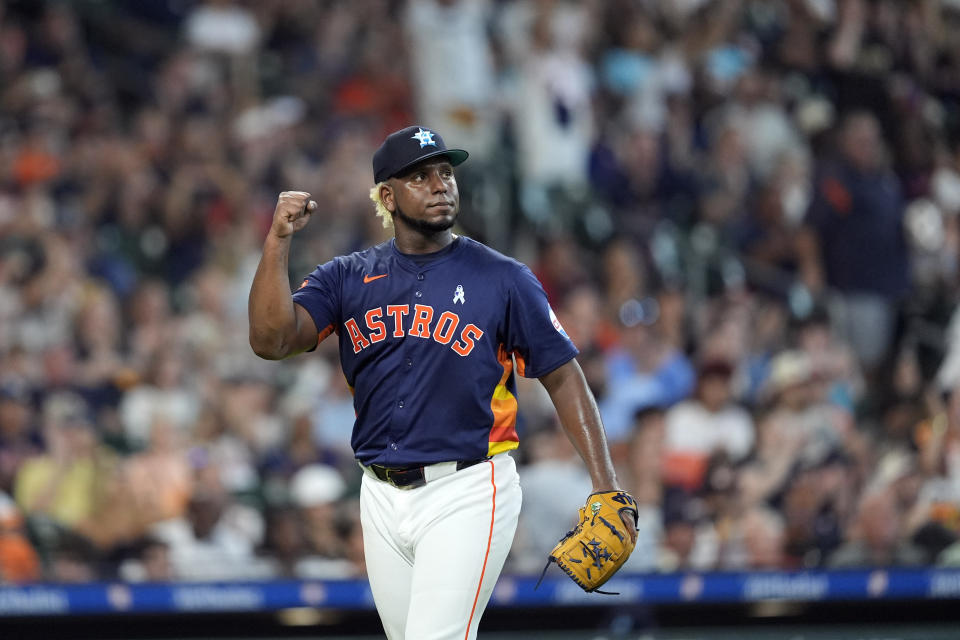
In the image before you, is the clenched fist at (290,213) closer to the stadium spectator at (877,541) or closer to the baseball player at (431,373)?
the baseball player at (431,373)

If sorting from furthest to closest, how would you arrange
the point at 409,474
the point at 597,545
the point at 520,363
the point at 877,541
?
1. the point at 877,541
2. the point at 520,363
3. the point at 409,474
4. the point at 597,545

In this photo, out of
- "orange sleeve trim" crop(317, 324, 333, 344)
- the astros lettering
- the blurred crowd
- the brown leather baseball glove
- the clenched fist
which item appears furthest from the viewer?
the blurred crowd

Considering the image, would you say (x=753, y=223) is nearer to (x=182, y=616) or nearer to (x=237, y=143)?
(x=237, y=143)

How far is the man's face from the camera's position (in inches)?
148

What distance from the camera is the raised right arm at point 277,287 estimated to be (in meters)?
3.62

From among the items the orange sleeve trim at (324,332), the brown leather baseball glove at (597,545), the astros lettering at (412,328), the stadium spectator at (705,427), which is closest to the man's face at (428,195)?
the astros lettering at (412,328)

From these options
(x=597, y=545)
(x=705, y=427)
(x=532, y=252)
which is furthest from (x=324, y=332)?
(x=532, y=252)

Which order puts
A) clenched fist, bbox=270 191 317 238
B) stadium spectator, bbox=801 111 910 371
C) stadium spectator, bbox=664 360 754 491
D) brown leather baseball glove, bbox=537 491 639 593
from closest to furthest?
1. brown leather baseball glove, bbox=537 491 639 593
2. clenched fist, bbox=270 191 317 238
3. stadium spectator, bbox=664 360 754 491
4. stadium spectator, bbox=801 111 910 371

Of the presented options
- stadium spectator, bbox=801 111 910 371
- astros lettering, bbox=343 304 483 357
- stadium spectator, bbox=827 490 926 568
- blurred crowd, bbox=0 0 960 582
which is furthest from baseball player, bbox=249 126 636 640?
stadium spectator, bbox=801 111 910 371

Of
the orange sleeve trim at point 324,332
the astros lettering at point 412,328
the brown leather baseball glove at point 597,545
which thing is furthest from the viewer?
the orange sleeve trim at point 324,332

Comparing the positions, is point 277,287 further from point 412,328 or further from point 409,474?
point 409,474

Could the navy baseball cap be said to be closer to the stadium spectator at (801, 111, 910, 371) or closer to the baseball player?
the baseball player

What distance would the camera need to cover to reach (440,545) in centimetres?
361

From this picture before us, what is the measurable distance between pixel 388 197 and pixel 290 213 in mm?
355
